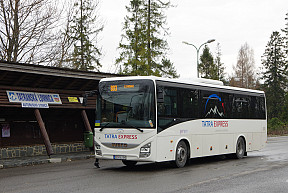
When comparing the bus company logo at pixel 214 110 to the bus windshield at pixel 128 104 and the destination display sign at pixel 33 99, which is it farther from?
the destination display sign at pixel 33 99

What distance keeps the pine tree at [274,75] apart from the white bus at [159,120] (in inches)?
2535

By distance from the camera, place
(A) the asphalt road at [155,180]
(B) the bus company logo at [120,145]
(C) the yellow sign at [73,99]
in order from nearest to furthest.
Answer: (A) the asphalt road at [155,180], (B) the bus company logo at [120,145], (C) the yellow sign at [73,99]

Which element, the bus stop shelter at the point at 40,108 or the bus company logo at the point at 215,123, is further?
the bus stop shelter at the point at 40,108

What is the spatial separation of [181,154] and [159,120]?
1.89 meters

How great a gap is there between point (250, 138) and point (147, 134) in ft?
25.2

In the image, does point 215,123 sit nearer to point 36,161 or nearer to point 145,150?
point 145,150

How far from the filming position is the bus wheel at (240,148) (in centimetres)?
1830

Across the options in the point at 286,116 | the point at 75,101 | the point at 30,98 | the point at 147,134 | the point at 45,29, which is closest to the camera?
the point at 147,134

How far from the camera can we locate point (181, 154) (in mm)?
14641

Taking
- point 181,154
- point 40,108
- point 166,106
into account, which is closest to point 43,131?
point 40,108

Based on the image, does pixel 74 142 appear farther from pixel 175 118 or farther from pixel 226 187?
pixel 226 187

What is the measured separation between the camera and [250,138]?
1923 centimetres

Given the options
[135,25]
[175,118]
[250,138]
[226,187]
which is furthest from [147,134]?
[135,25]

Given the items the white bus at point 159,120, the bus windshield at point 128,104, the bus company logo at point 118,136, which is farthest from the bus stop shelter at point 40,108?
the bus company logo at point 118,136
